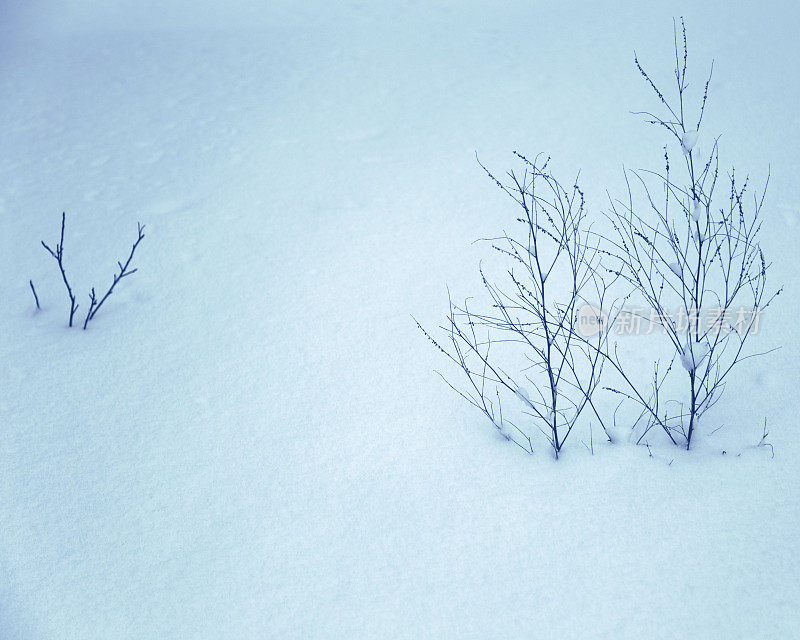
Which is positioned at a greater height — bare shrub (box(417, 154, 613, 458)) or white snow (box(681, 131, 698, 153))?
white snow (box(681, 131, 698, 153))

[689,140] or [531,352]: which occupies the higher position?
[689,140]

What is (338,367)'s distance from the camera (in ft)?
9.99

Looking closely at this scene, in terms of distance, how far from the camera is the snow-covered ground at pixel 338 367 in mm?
2143

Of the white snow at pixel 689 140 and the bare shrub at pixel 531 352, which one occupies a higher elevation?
the white snow at pixel 689 140

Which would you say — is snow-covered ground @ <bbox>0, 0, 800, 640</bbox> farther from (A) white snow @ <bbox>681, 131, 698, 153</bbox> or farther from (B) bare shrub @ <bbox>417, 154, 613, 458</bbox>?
(A) white snow @ <bbox>681, 131, 698, 153</bbox>

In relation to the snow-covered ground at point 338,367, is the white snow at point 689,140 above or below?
above

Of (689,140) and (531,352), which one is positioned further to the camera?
(531,352)

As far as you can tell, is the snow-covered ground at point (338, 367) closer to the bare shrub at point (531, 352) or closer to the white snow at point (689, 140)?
the bare shrub at point (531, 352)

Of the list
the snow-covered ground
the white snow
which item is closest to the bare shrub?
the snow-covered ground

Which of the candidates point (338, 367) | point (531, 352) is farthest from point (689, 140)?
point (338, 367)

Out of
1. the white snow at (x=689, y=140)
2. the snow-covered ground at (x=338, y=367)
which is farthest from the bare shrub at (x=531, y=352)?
the white snow at (x=689, y=140)

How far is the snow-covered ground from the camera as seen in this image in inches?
84.4

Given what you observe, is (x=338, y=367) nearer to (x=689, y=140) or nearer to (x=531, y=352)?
(x=531, y=352)

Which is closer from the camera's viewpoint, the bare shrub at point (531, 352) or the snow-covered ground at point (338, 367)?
the snow-covered ground at point (338, 367)
